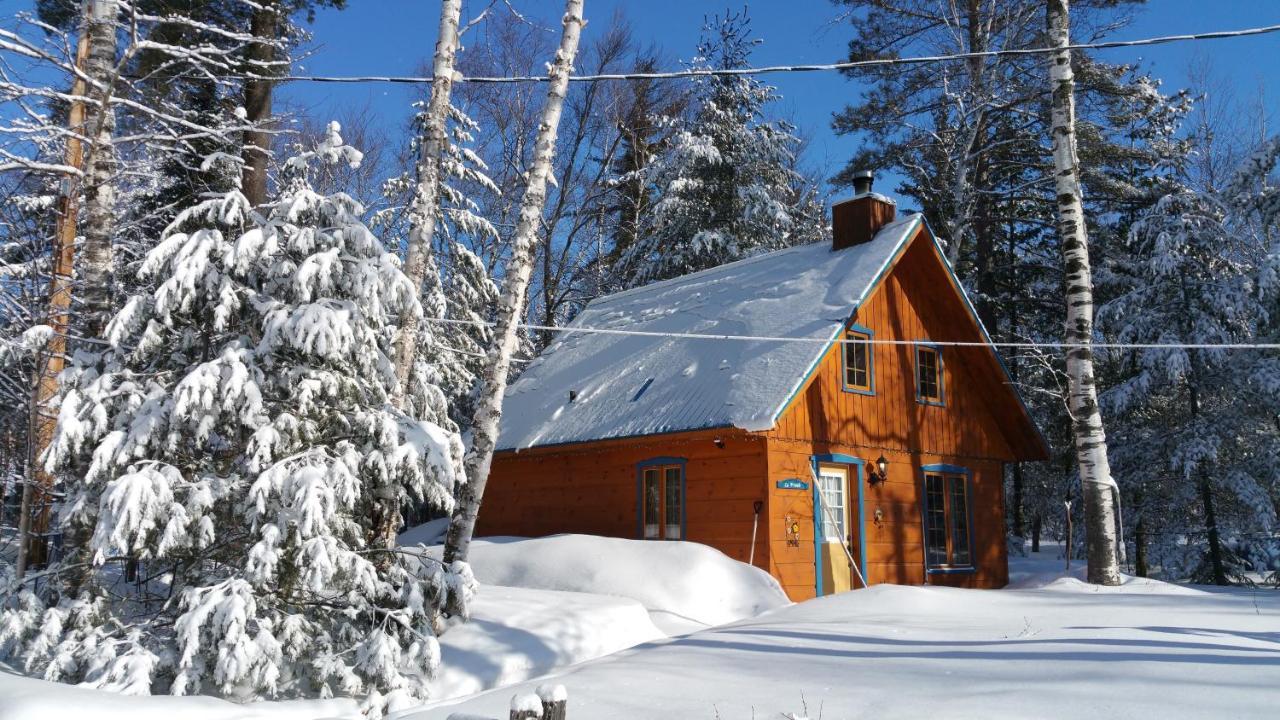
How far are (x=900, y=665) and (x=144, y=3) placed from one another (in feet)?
38.9

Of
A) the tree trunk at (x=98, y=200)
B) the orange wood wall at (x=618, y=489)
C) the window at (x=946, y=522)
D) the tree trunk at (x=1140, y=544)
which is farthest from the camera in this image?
the tree trunk at (x=1140, y=544)

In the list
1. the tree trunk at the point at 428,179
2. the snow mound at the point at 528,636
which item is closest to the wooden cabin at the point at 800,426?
the snow mound at the point at 528,636

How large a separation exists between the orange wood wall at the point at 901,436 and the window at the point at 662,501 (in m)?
1.77

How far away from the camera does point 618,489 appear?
14578 mm

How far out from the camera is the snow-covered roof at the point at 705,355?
12.9 m

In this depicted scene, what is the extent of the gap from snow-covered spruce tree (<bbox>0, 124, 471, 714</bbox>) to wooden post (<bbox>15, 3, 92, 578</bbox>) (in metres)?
0.46

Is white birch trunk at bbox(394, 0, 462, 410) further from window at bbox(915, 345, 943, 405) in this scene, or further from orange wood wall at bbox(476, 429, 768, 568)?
window at bbox(915, 345, 943, 405)

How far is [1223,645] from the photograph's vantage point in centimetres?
638

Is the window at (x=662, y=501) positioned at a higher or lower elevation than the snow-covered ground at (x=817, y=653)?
higher

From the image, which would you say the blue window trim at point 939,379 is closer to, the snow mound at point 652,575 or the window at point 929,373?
the window at point 929,373

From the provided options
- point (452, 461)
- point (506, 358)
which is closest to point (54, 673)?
point (452, 461)

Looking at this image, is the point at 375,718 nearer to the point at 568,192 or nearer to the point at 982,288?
the point at 982,288

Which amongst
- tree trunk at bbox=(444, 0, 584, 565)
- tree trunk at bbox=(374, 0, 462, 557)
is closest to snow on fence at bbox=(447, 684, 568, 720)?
tree trunk at bbox=(444, 0, 584, 565)

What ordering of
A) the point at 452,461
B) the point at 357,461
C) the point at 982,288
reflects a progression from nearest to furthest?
the point at 357,461 < the point at 452,461 < the point at 982,288
